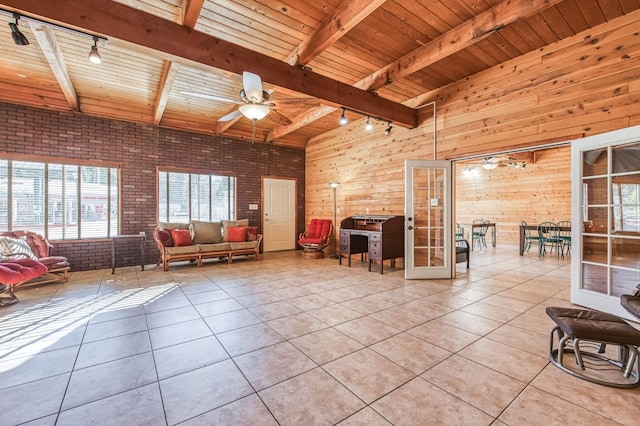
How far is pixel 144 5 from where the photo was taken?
2.95 meters

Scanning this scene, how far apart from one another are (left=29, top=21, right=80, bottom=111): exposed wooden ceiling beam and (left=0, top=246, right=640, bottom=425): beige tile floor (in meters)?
3.09

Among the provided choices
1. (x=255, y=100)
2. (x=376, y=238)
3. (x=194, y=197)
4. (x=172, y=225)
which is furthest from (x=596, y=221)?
(x=194, y=197)

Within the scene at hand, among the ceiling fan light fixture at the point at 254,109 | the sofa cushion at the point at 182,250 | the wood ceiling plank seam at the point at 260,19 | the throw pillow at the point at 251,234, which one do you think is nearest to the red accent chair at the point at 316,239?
the throw pillow at the point at 251,234

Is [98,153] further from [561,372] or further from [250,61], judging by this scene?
[561,372]

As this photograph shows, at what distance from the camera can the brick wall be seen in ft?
16.9

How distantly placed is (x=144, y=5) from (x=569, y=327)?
4846mm

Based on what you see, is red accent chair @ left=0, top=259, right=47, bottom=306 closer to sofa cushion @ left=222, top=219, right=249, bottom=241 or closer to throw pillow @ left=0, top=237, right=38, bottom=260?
throw pillow @ left=0, top=237, right=38, bottom=260

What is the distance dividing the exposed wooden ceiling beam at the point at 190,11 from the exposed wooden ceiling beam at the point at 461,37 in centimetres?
261

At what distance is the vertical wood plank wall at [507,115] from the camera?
10.2ft

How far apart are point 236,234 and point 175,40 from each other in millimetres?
4439

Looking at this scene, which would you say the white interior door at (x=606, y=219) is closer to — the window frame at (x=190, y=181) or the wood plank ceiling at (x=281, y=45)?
the wood plank ceiling at (x=281, y=45)

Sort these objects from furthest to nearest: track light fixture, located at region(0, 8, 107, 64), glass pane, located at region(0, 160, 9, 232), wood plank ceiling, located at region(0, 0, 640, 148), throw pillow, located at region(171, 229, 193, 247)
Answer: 1. throw pillow, located at region(171, 229, 193, 247)
2. glass pane, located at region(0, 160, 9, 232)
3. wood plank ceiling, located at region(0, 0, 640, 148)
4. track light fixture, located at region(0, 8, 107, 64)

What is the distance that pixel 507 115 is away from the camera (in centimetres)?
400

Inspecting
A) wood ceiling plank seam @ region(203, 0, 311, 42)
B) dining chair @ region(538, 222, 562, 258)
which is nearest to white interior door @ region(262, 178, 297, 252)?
wood ceiling plank seam @ region(203, 0, 311, 42)
